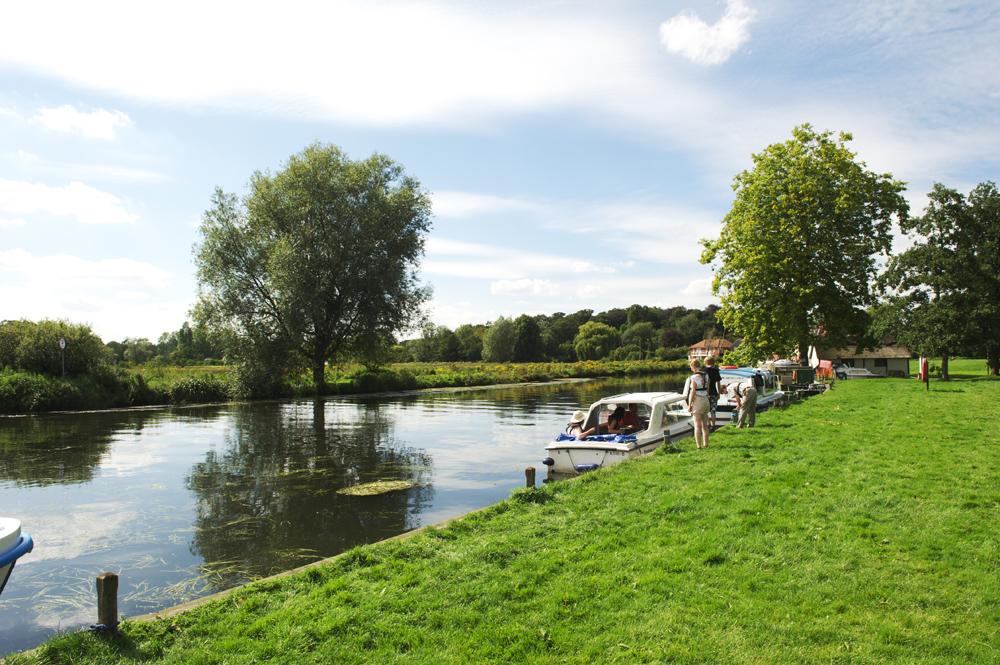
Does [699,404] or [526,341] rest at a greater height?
[526,341]

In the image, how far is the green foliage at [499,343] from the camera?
289 feet

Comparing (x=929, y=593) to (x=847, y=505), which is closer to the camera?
(x=929, y=593)

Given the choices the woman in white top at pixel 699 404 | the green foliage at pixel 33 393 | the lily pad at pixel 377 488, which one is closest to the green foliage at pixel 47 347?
the green foliage at pixel 33 393

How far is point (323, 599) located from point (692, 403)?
834 cm

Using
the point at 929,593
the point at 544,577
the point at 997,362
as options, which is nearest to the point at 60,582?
the point at 544,577

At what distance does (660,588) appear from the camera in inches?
193

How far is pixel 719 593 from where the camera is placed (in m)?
4.78

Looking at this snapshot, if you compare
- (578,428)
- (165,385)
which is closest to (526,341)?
(165,385)

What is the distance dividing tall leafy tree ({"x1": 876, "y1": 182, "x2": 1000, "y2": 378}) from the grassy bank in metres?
36.0

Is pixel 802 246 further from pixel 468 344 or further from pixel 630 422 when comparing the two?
pixel 468 344

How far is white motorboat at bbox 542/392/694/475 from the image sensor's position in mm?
11438

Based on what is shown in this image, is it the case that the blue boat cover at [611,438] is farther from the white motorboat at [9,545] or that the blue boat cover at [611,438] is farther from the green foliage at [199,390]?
the green foliage at [199,390]

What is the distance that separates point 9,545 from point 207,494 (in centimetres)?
633

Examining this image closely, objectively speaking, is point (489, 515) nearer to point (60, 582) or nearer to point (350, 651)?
point (350, 651)
